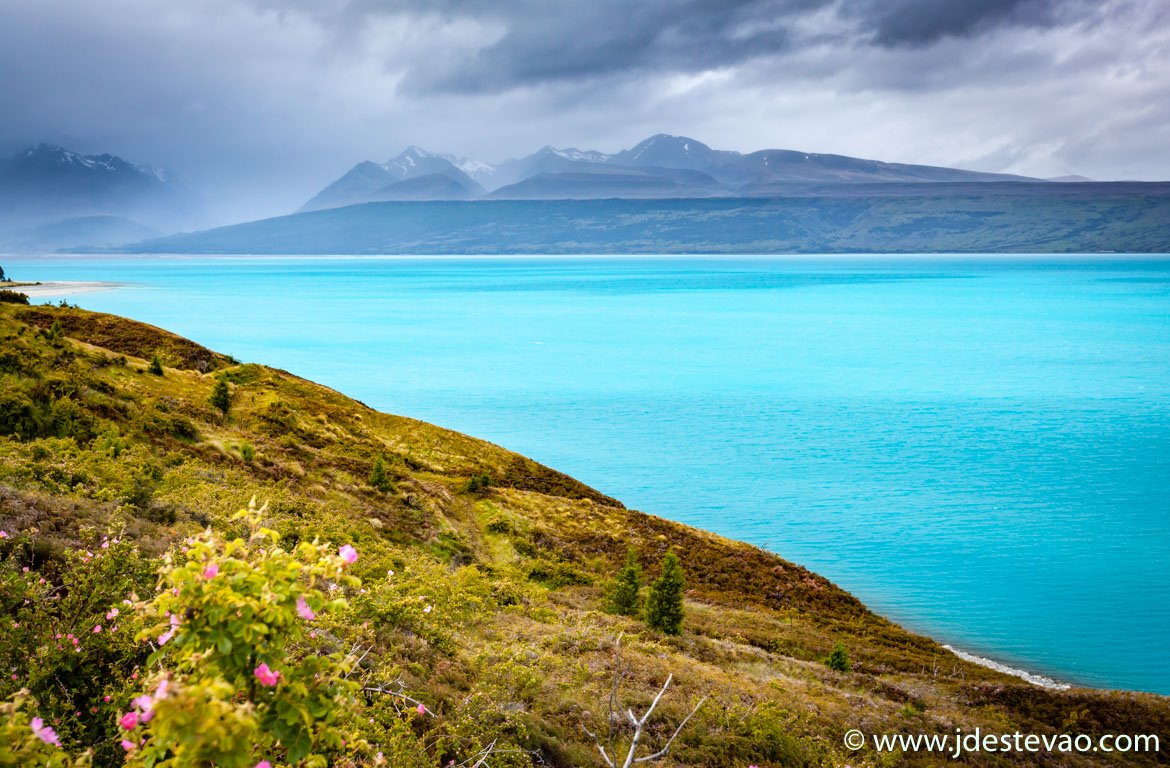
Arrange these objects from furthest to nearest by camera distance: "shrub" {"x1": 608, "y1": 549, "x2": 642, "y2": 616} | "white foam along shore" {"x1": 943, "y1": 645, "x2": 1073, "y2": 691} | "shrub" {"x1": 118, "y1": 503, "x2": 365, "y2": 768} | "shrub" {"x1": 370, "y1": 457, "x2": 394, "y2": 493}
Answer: "shrub" {"x1": 370, "y1": 457, "x2": 394, "y2": 493}, "white foam along shore" {"x1": 943, "y1": 645, "x2": 1073, "y2": 691}, "shrub" {"x1": 608, "y1": 549, "x2": 642, "y2": 616}, "shrub" {"x1": 118, "y1": 503, "x2": 365, "y2": 768}

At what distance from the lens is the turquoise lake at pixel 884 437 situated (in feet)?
119

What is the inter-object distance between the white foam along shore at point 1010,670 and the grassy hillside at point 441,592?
1.29m

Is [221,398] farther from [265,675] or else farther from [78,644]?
[265,675]

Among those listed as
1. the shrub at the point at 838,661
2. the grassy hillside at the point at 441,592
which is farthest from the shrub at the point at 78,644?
the shrub at the point at 838,661

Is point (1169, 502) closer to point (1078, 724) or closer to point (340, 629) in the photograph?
point (1078, 724)

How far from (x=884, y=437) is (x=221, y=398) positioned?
175ft

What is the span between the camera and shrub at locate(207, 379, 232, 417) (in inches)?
1420

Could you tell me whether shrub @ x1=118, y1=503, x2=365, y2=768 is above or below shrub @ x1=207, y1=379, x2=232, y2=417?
above

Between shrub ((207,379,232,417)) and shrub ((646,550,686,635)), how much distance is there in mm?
23299

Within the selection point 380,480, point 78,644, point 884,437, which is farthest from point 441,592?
point 884,437

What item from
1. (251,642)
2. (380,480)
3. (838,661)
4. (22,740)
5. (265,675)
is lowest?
(838,661)

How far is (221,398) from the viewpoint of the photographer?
3625 cm

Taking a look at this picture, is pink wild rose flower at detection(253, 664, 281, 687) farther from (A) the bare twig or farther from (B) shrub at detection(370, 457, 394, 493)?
(B) shrub at detection(370, 457, 394, 493)

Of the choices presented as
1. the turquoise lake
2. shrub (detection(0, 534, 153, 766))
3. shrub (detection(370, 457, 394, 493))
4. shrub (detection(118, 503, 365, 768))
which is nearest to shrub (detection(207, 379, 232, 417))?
shrub (detection(370, 457, 394, 493))
